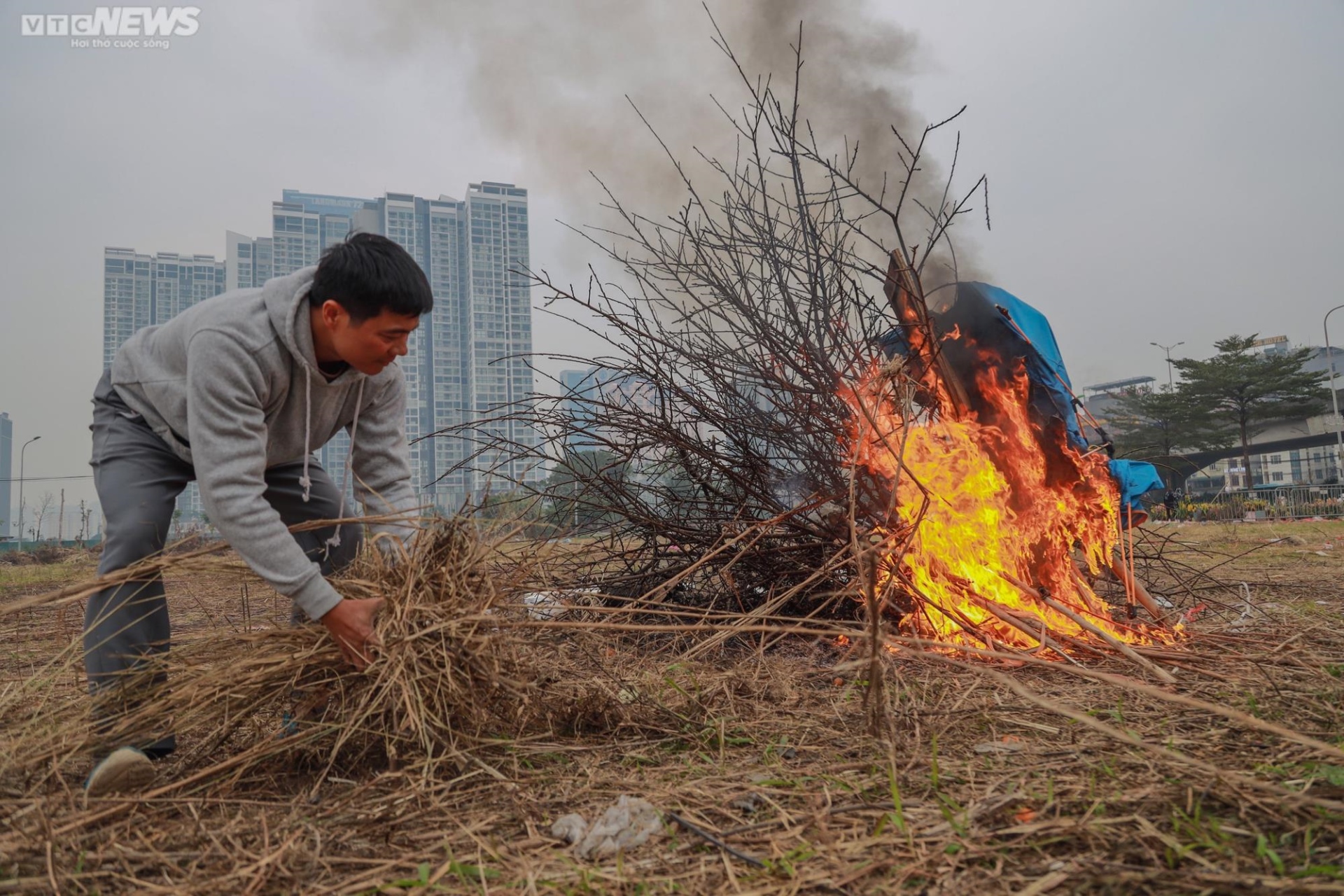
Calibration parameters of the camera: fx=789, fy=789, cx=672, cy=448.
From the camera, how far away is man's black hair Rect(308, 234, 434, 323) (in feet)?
6.39

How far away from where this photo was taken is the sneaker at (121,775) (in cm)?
167

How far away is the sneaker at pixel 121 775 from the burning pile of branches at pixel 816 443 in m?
1.41

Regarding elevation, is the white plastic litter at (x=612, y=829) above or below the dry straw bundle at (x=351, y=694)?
below

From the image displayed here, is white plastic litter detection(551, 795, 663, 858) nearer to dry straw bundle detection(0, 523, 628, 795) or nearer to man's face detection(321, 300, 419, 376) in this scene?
dry straw bundle detection(0, 523, 628, 795)

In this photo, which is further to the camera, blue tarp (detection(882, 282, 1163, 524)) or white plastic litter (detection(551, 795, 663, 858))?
blue tarp (detection(882, 282, 1163, 524))

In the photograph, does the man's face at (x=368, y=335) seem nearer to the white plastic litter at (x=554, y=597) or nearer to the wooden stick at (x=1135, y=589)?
the white plastic litter at (x=554, y=597)

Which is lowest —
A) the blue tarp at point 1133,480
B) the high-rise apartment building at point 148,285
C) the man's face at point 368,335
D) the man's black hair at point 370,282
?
the blue tarp at point 1133,480

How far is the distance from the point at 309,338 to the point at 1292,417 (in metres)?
42.4

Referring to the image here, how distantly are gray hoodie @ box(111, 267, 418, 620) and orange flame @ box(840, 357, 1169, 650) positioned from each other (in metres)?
1.84

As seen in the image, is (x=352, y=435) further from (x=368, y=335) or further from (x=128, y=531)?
(x=128, y=531)

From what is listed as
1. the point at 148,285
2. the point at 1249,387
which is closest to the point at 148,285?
the point at 148,285

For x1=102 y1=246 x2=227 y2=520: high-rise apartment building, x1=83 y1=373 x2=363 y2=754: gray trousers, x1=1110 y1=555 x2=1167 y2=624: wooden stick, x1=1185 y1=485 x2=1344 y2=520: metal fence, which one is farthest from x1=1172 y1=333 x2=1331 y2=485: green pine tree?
x1=102 y1=246 x2=227 y2=520: high-rise apartment building

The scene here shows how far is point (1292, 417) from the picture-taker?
34.1 m

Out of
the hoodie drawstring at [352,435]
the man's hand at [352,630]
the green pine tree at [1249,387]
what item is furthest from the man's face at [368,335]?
the green pine tree at [1249,387]
